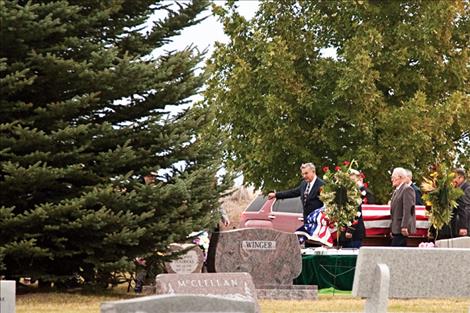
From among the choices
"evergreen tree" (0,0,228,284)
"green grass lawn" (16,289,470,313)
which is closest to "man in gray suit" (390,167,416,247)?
"green grass lawn" (16,289,470,313)

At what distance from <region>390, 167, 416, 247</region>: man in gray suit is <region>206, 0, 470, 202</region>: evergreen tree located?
14747 mm

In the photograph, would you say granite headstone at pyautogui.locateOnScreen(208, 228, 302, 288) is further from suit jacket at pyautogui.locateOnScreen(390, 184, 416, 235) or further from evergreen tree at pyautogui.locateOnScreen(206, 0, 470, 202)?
evergreen tree at pyautogui.locateOnScreen(206, 0, 470, 202)

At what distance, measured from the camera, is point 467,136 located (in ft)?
136

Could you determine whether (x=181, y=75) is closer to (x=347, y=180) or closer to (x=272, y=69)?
(x=347, y=180)

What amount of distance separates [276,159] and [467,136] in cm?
624

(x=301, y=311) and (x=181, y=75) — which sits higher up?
(x=181, y=75)

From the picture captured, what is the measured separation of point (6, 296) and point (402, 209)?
13419mm

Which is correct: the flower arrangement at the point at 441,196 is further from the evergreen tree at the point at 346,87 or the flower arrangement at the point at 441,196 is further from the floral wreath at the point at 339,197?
the evergreen tree at the point at 346,87

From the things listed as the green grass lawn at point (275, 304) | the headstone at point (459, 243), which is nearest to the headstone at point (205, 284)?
the green grass lawn at point (275, 304)

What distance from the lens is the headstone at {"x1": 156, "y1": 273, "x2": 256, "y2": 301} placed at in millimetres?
14094

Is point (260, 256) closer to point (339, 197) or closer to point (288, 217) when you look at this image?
point (339, 197)

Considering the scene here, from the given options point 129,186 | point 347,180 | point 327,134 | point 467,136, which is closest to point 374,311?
point 129,186

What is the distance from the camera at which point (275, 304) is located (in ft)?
59.0

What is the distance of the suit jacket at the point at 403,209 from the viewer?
73.3 feet
